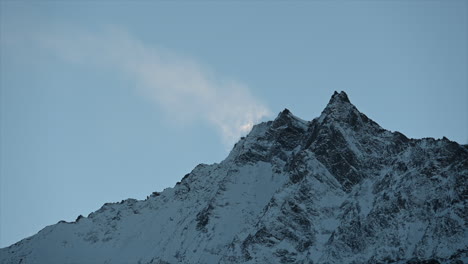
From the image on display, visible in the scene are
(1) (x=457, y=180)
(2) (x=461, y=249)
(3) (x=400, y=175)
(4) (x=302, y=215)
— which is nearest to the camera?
(2) (x=461, y=249)

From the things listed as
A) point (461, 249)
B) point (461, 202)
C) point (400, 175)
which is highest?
point (400, 175)

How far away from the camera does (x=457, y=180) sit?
167875mm

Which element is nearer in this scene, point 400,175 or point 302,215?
point 400,175

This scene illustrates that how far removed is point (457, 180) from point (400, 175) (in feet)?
55.8

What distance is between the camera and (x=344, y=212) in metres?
191

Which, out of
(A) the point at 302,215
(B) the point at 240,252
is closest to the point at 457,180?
(A) the point at 302,215

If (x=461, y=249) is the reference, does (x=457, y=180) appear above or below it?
above

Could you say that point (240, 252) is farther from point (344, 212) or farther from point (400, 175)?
point (400, 175)

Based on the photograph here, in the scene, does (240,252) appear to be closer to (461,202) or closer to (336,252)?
(336,252)

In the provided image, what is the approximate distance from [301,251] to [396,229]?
26.2 metres

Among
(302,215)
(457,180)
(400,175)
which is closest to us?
(457,180)

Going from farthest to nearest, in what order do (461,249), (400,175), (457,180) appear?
(400,175), (457,180), (461,249)

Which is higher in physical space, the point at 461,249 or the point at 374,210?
the point at 374,210

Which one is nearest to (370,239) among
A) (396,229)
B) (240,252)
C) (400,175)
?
(396,229)
